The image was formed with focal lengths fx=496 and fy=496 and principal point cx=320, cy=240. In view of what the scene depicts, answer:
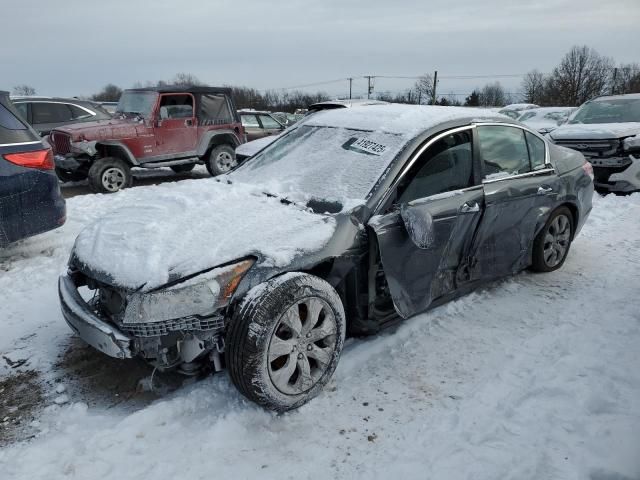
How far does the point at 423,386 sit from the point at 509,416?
0.52 meters

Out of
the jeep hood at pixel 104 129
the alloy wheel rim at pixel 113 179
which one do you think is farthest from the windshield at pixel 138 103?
the alloy wheel rim at pixel 113 179

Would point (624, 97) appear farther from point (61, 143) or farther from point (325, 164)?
point (61, 143)

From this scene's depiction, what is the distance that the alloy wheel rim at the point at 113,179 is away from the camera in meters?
8.81

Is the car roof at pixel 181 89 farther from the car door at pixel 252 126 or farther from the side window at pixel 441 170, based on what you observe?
the side window at pixel 441 170

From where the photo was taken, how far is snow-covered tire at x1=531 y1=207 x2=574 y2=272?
461cm

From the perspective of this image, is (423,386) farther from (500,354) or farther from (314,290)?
(314,290)

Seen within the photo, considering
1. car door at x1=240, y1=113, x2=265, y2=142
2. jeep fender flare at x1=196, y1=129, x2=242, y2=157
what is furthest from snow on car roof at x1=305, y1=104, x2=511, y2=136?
car door at x1=240, y1=113, x2=265, y2=142

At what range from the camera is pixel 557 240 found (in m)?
4.81

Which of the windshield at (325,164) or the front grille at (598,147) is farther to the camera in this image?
the front grille at (598,147)

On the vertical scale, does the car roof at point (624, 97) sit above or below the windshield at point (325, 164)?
above

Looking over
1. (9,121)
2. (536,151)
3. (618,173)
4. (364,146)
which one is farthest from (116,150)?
(618,173)

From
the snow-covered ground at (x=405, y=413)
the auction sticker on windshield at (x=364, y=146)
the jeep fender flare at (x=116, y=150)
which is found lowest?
A: the snow-covered ground at (x=405, y=413)

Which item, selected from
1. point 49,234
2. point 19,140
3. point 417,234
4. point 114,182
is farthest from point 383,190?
point 114,182

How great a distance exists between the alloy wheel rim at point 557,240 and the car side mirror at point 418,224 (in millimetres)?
2095
